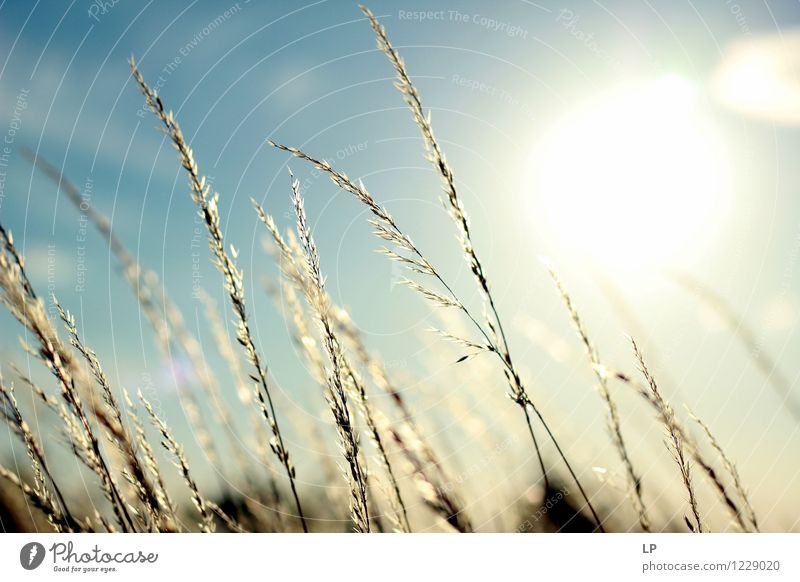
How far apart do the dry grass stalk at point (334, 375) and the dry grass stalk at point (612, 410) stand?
27.1 inches

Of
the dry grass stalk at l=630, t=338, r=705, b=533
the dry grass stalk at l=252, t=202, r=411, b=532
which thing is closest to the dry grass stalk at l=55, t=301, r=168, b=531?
the dry grass stalk at l=252, t=202, r=411, b=532

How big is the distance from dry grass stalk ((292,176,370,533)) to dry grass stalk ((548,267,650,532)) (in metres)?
0.69

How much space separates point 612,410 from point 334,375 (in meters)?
0.77

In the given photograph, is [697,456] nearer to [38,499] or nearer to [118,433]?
[118,433]

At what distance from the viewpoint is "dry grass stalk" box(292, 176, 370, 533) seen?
125 centimetres

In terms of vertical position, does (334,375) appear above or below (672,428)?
above

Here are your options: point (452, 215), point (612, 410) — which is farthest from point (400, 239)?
point (612, 410)

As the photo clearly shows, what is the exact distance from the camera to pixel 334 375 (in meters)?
1.27

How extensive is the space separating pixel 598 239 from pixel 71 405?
2.04m
